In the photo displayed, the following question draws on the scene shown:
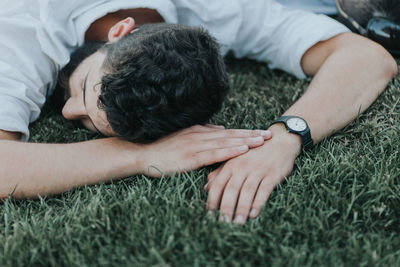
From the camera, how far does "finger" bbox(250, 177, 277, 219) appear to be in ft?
5.03

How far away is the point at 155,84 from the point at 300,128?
28.8 inches

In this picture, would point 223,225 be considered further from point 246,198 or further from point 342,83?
point 342,83

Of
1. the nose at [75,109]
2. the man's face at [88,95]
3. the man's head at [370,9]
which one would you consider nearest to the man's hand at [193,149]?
the man's face at [88,95]

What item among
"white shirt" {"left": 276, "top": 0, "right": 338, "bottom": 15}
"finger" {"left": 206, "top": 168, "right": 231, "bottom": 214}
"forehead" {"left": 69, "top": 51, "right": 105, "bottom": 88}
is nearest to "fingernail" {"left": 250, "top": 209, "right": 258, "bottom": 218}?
"finger" {"left": 206, "top": 168, "right": 231, "bottom": 214}

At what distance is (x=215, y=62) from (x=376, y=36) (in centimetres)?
139

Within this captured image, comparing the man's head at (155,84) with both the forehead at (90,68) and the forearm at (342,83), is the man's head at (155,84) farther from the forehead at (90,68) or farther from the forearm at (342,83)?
the forearm at (342,83)

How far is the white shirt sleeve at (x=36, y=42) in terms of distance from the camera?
198cm

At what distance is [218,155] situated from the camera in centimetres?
175

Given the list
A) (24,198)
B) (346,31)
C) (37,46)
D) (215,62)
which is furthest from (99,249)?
(346,31)

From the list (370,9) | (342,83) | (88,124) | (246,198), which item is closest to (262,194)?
(246,198)

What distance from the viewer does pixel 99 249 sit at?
55.3 inches

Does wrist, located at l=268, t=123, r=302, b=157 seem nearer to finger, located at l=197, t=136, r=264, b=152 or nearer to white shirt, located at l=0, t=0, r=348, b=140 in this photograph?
finger, located at l=197, t=136, r=264, b=152

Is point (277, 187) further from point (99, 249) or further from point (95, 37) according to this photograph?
point (95, 37)

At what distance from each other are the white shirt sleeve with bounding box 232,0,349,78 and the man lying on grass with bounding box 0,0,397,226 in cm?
3
